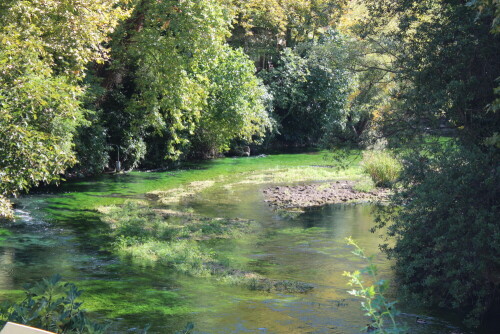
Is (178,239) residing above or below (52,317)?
below

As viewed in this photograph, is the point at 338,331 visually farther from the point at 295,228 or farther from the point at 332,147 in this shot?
the point at 295,228

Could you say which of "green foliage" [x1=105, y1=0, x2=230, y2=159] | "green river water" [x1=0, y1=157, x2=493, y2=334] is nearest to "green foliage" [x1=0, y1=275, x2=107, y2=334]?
"green river water" [x1=0, y1=157, x2=493, y2=334]

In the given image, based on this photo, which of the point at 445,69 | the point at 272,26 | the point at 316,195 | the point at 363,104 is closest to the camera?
the point at 445,69

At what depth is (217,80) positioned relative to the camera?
24719mm

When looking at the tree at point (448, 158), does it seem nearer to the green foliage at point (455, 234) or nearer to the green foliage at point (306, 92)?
the green foliage at point (455, 234)

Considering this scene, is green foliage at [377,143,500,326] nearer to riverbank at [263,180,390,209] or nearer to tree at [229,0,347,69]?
riverbank at [263,180,390,209]

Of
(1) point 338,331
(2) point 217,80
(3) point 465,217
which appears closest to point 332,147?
(3) point 465,217

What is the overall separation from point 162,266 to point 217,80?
14985 mm

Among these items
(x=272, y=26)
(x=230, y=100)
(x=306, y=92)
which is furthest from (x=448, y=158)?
(x=272, y=26)

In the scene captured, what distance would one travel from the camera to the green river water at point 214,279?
26.2 feet

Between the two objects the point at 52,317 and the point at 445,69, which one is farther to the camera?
the point at 445,69

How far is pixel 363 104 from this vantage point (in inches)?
512

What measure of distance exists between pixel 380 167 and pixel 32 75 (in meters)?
11.5

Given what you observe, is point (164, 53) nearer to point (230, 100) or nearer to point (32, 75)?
point (230, 100)
